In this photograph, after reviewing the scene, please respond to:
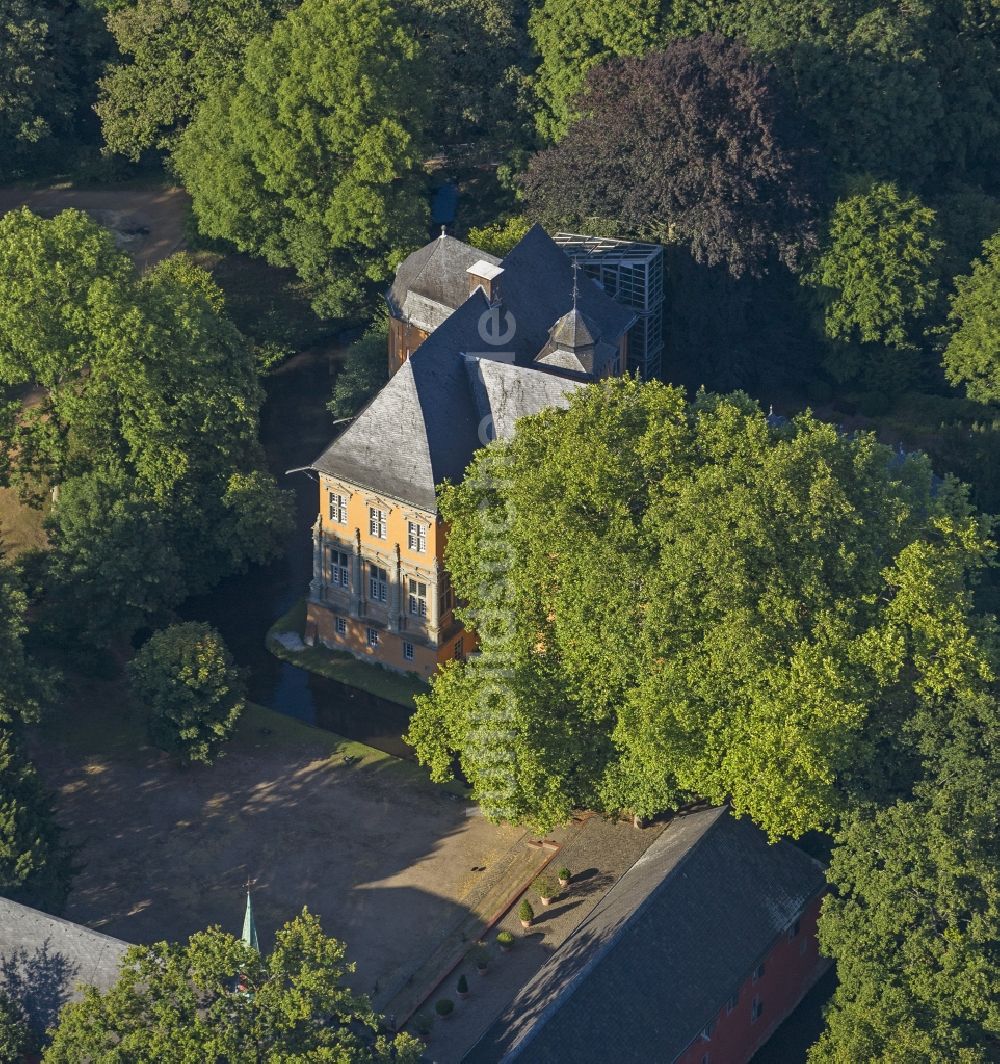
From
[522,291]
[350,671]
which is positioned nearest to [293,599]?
[350,671]

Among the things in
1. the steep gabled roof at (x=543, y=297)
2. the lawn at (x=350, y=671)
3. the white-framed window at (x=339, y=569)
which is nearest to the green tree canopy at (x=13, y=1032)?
the lawn at (x=350, y=671)

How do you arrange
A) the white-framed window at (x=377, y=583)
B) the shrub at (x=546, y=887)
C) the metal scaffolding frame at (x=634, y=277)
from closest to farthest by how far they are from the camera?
the shrub at (x=546, y=887) → the white-framed window at (x=377, y=583) → the metal scaffolding frame at (x=634, y=277)

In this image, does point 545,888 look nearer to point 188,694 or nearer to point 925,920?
point 925,920

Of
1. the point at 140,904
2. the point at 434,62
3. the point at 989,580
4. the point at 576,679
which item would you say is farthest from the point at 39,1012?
the point at 434,62

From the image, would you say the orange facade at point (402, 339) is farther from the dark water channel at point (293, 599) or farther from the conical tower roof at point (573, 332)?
the conical tower roof at point (573, 332)

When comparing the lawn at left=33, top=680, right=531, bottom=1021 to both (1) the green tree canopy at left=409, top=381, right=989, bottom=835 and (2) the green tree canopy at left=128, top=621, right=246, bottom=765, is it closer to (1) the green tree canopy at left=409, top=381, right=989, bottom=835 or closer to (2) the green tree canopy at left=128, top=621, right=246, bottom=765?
(2) the green tree canopy at left=128, top=621, right=246, bottom=765

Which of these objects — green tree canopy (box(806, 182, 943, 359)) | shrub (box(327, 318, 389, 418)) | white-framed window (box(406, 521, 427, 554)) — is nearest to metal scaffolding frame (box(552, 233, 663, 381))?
green tree canopy (box(806, 182, 943, 359))
